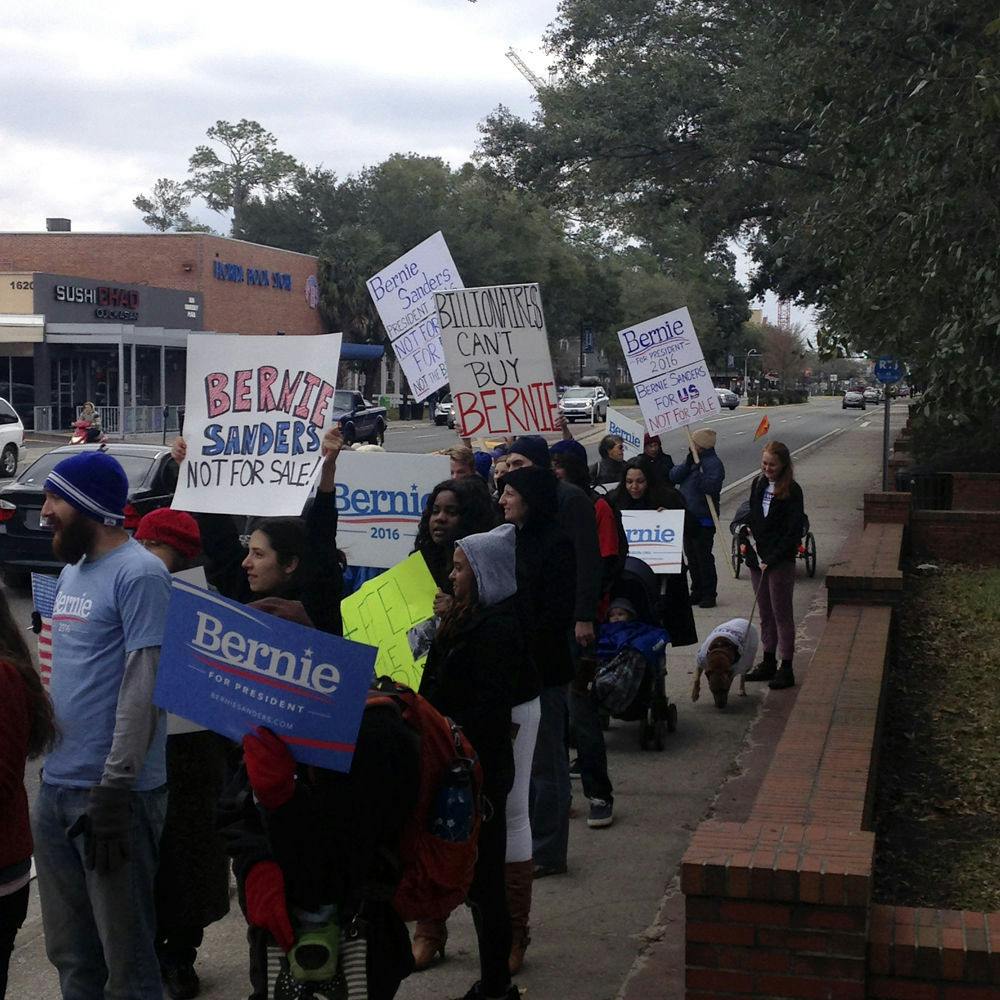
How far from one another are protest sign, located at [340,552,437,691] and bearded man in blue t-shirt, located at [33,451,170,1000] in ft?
4.07

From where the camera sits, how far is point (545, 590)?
19.4 feet

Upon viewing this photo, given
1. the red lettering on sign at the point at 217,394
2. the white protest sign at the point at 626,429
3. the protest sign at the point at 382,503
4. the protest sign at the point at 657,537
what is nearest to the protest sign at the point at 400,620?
the red lettering on sign at the point at 217,394

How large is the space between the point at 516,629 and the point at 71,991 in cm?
175

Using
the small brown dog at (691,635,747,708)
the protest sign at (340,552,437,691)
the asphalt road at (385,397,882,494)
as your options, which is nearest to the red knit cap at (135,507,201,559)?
the protest sign at (340,552,437,691)

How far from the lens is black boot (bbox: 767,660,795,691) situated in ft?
33.6

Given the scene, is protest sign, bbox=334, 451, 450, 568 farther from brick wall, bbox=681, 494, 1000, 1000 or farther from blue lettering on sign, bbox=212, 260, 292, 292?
blue lettering on sign, bbox=212, 260, 292, 292

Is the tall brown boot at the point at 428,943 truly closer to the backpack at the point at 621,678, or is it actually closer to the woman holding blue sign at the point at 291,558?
the woman holding blue sign at the point at 291,558

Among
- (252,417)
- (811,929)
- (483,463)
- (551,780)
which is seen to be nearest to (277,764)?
(811,929)

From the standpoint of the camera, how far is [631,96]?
2850 cm

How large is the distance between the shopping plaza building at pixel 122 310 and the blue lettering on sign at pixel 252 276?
48mm

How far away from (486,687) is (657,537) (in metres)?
6.04

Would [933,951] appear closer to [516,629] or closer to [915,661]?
[516,629]

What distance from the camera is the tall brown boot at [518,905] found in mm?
5268

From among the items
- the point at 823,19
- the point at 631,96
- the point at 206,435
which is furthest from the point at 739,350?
the point at 206,435
